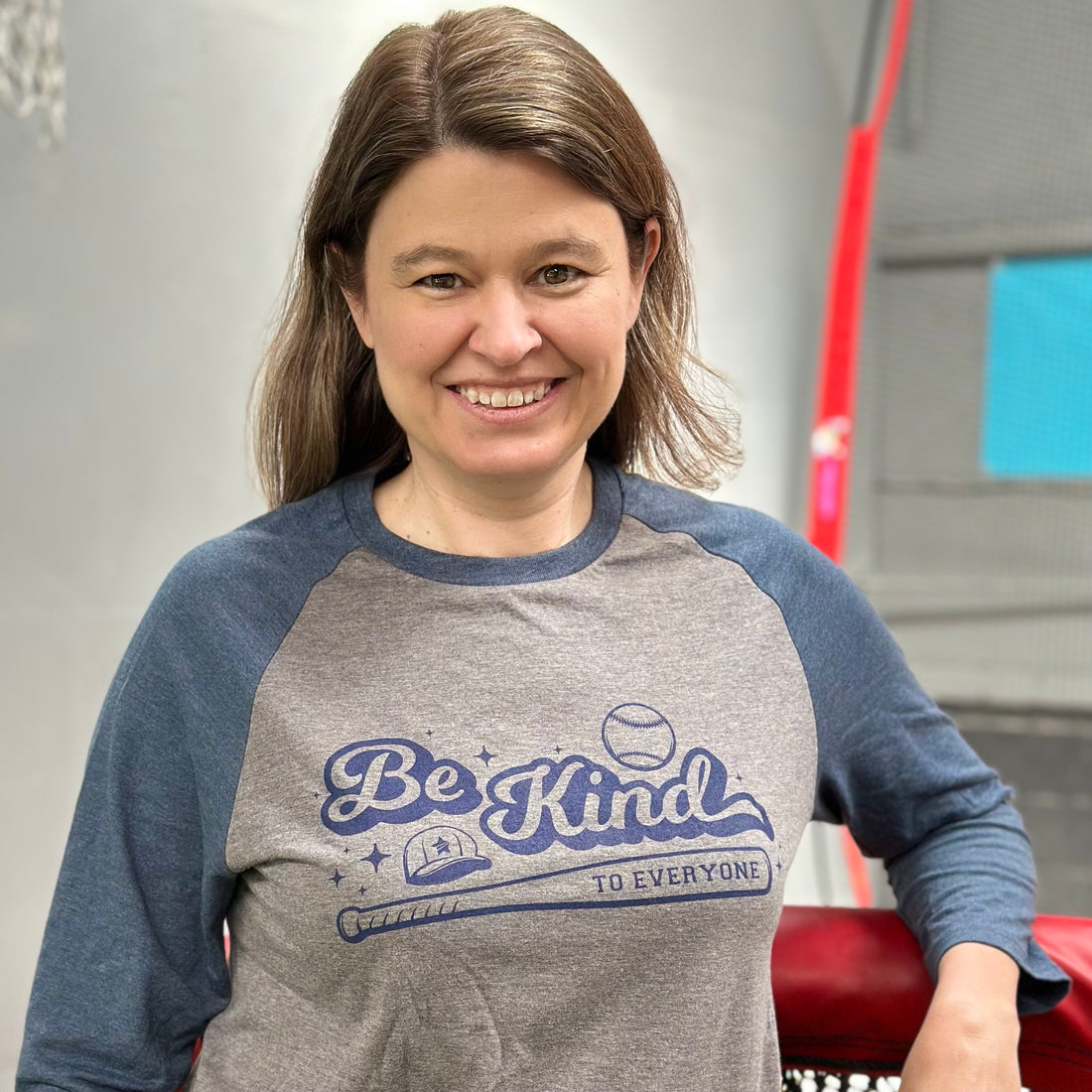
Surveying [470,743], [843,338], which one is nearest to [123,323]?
[470,743]

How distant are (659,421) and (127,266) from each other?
2.95 ft

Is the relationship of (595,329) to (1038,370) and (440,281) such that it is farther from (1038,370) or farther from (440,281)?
(1038,370)

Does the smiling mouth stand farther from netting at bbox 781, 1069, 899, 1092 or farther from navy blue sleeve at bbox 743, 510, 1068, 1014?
netting at bbox 781, 1069, 899, 1092

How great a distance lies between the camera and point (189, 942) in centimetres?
98

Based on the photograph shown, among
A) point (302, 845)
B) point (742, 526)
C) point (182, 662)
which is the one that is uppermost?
point (742, 526)

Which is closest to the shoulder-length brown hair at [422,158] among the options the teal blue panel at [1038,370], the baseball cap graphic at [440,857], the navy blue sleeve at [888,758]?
the navy blue sleeve at [888,758]

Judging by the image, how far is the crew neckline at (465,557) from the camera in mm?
1012

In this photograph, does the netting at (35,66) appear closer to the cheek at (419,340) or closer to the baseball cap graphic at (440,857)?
the cheek at (419,340)

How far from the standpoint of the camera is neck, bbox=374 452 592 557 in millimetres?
1024

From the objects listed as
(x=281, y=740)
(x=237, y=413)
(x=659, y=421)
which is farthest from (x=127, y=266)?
(x=281, y=740)

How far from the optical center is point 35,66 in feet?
5.29

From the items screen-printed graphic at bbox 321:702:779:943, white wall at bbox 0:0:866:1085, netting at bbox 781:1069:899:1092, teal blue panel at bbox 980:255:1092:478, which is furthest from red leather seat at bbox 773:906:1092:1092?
teal blue panel at bbox 980:255:1092:478

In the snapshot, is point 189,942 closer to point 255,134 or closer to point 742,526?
point 742,526

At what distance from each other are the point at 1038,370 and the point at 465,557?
599cm
